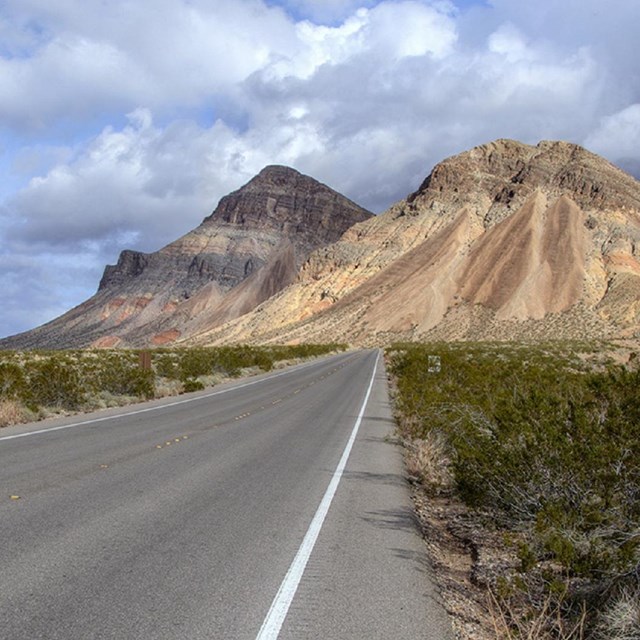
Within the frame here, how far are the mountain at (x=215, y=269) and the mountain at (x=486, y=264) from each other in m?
16.3

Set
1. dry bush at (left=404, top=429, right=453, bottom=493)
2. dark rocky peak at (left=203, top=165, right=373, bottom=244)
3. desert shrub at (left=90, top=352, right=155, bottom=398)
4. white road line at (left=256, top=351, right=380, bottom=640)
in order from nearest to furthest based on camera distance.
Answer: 1. white road line at (left=256, top=351, right=380, bottom=640)
2. dry bush at (left=404, top=429, right=453, bottom=493)
3. desert shrub at (left=90, top=352, right=155, bottom=398)
4. dark rocky peak at (left=203, top=165, right=373, bottom=244)

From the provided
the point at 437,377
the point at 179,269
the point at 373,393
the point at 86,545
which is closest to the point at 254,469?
the point at 86,545

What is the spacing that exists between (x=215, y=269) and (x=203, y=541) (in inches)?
5289

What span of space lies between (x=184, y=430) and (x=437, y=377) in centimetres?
1052

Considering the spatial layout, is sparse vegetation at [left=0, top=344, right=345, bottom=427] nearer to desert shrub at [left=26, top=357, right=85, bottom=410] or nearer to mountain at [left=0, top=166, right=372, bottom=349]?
desert shrub at [left=26, top=357, right=85, bottom=410]

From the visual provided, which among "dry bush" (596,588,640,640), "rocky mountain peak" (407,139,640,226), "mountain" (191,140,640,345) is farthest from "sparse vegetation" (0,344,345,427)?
"rocky mountain peak" (407,139,640,226)

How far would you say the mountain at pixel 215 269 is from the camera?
12519 cm

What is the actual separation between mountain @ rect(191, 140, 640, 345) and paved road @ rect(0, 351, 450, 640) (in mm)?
65984

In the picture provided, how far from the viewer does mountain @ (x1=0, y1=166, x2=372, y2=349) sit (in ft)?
411

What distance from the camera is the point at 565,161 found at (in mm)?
103625

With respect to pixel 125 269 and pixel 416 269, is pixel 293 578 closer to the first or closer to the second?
pixel 416 269

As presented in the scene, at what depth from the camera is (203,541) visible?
5.48 metres

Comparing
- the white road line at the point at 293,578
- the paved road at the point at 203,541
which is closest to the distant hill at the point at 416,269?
the paved road at the point at 203,541

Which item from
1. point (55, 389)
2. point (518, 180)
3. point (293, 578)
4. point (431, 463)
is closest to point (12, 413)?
point (55, 389)
